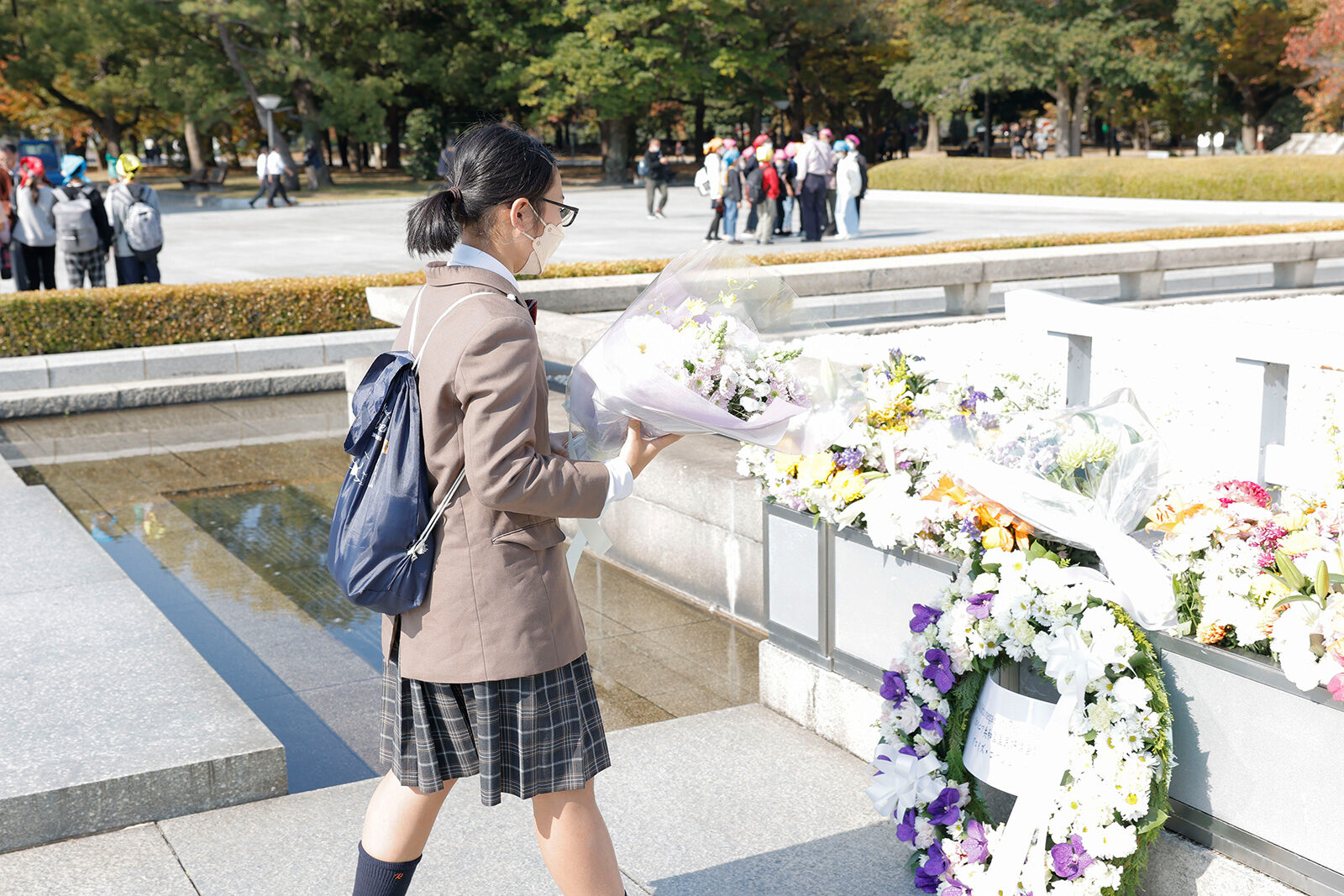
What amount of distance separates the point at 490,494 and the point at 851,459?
65.0 inches

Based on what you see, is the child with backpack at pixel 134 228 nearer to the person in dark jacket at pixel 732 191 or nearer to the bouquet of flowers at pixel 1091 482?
the person in dark jacket at pixel 732 191

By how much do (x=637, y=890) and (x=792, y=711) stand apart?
111 cm

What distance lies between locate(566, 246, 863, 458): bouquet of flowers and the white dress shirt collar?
0.76ft

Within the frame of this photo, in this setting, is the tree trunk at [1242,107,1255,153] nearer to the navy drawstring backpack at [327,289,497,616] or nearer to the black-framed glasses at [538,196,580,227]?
the black-framed glasses at [538,196,580,227]

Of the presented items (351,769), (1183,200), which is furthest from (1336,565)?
(1183,200)

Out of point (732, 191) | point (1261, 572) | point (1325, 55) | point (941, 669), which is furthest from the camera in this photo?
point (1325, 55)

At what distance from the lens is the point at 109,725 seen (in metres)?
3.60

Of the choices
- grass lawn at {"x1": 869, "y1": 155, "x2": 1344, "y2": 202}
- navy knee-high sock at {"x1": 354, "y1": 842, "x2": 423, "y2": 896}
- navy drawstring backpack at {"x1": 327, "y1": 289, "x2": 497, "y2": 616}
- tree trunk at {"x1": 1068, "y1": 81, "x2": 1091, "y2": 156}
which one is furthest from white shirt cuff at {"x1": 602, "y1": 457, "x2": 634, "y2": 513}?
tree trunk at {"x1": 1068, "y1": 81, "x2": 1091, "y2": 156}

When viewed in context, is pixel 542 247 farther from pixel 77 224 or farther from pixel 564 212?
pixel 77 224

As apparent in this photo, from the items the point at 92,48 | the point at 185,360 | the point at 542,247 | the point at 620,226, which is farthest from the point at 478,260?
→ the point at 92,48

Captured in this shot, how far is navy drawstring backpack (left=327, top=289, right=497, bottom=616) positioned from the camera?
7.21 feet

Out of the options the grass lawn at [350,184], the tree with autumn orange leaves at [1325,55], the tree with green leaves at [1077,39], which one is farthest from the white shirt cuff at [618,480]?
the tree with green leaves at [1077,39]

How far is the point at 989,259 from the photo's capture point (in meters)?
12.4

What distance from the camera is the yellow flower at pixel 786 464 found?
12.2 ft
